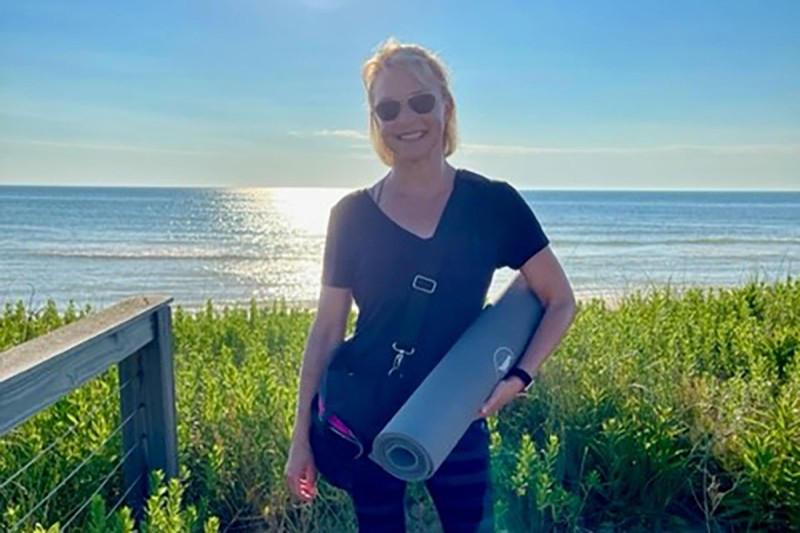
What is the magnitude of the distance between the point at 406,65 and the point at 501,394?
0.93 metres

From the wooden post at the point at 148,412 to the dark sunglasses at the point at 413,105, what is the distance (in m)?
1.63

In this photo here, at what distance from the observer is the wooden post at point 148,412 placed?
3.18 meters

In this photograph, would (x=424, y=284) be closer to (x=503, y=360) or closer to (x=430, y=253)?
(x=430, y=253)

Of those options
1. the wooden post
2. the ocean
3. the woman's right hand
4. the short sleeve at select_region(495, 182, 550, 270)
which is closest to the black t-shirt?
the short sleeve at select_region(495, 182, 550, 270)

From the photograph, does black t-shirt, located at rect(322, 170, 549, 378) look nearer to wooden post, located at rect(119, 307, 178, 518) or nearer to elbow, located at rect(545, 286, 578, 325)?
elbow, located at rect(545, 286, 578, 325)

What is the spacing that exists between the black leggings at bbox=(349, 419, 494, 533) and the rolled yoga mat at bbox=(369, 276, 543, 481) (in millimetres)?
178

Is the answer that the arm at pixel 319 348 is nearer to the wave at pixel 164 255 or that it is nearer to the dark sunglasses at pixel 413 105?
the dark sunglasses at pixel 413 105

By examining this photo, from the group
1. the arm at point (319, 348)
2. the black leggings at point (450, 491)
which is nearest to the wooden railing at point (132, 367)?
the arm at point (319, 348)

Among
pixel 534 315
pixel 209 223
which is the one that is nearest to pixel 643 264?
pixel 534 315

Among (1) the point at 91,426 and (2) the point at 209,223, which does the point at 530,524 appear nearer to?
(1) the point at 91,426

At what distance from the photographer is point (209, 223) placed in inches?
2328

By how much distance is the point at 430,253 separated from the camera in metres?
1.99

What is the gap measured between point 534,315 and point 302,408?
72 cm

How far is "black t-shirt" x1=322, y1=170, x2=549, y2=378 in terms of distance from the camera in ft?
6.56
